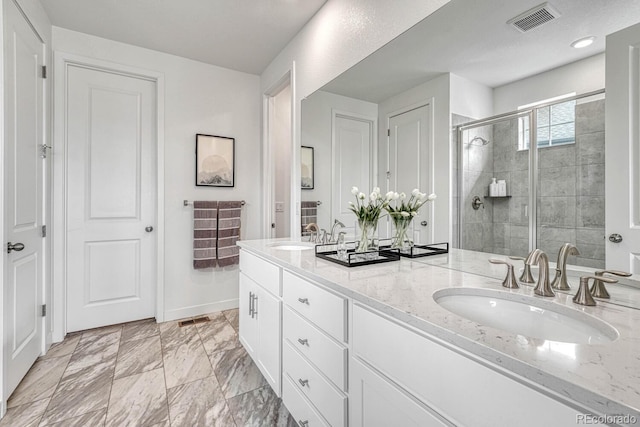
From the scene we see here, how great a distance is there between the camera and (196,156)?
2902mm

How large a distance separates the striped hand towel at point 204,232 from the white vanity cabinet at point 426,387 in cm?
218

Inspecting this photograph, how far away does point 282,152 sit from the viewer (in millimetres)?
2967

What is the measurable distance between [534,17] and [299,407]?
1.73 metres

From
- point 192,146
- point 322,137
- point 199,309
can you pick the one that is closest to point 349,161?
point 322,137

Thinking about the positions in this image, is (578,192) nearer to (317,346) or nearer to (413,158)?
(413,158)

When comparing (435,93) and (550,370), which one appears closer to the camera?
(550,370)

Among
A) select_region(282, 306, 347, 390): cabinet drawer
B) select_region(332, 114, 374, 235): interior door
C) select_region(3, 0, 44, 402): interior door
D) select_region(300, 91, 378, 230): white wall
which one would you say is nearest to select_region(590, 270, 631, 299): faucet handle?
select_region(282, 306, 347, 390): cabinet drawer

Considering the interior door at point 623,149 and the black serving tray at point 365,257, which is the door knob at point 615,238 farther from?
the black serving tray at point 365,257

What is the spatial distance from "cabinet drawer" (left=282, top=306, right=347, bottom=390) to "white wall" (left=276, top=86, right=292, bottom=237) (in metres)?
1.40

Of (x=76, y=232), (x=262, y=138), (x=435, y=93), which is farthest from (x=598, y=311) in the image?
(x=76, y=232)

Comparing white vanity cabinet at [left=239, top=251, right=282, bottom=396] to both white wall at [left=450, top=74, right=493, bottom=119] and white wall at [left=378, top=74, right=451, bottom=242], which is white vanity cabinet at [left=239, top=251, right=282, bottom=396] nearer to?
white wall at [left=378, top=74, right=451, bottom=242]

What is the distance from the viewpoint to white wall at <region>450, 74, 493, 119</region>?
3.84 feet

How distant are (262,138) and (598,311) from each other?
115 inches

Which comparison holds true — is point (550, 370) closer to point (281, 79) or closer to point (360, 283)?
point (360, 283)
